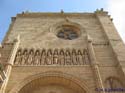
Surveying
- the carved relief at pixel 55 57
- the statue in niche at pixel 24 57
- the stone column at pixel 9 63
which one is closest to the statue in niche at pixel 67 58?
the carved relief at pixel 55 57

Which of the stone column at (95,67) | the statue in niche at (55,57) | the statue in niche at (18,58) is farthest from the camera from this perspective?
the statue in niche at (55,57)

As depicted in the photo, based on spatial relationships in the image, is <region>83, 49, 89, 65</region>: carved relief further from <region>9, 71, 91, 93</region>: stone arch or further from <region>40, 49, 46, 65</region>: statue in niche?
<region>40, 49, 46, 65</region>: statue in niche

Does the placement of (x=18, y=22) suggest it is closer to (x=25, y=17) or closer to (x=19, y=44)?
(x=25, y=17)

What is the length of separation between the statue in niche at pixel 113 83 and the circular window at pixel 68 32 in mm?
5078

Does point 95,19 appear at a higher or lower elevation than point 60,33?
higher

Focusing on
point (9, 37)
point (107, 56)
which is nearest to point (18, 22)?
point (9, 37)

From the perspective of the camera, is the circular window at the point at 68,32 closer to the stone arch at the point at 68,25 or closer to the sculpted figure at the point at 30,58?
the stone arch at the point at 68,25

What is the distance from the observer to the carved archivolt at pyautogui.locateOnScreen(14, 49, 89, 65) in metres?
11.3

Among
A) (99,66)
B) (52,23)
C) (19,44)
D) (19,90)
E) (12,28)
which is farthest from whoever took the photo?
(52,23)

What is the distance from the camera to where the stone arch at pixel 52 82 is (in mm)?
9977

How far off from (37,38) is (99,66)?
4.94 m

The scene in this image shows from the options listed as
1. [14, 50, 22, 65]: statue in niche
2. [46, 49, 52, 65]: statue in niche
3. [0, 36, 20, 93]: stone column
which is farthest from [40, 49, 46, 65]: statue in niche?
[0, 36, 20, 93]: stone column

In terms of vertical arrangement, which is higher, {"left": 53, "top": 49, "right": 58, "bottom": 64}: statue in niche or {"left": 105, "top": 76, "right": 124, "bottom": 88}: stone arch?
{"left": 53, "top": 49, "right": 58, "bottom": 64}: statue in niche

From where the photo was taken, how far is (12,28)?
14539 mm
